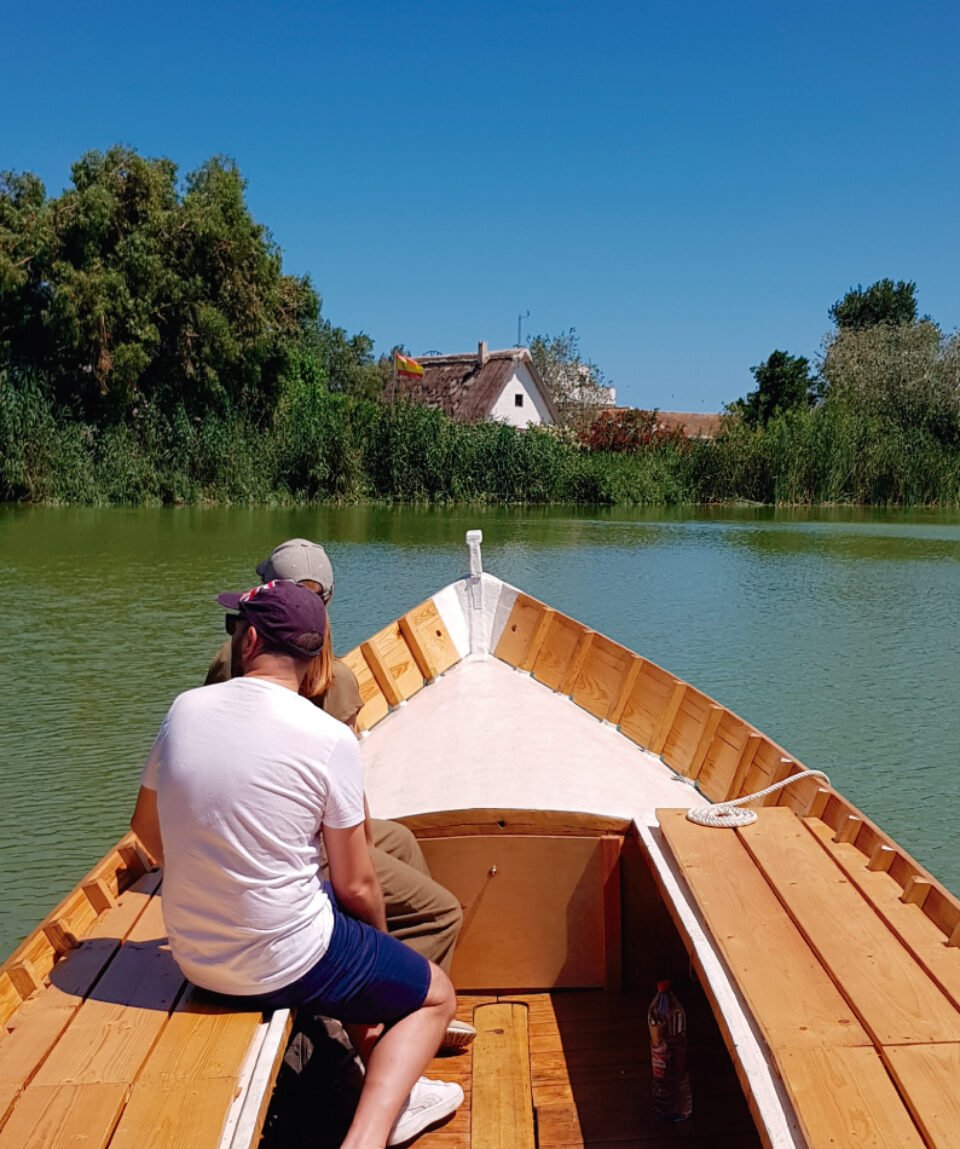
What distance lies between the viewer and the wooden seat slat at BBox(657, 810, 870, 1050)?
2.29 metres

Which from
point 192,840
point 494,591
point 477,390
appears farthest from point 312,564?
point 477,390

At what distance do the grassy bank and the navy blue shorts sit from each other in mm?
27903

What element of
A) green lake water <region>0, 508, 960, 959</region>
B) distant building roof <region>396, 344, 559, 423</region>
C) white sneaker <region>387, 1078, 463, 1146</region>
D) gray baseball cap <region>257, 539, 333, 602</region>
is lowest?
green lake water <region>0, 508, 960, 959</region>

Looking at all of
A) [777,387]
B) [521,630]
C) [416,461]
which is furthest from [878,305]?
[521,630]

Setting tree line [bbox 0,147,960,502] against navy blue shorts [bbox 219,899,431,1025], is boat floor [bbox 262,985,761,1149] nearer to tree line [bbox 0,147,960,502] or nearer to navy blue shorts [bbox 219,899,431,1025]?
navy blue shorts [bbox 219,899,431,1025]

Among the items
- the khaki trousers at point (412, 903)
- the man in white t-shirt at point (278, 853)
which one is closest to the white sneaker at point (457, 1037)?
the khaki trousers at point (412, 903)

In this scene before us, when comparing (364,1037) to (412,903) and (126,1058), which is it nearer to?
(412,903)

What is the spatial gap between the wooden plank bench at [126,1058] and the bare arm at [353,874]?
0.96ft

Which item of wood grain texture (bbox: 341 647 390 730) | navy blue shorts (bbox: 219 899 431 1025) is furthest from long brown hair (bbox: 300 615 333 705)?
wood grain texture (bbox: 341 647 390 730)

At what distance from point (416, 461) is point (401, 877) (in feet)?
100

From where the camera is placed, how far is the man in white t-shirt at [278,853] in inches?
92.5

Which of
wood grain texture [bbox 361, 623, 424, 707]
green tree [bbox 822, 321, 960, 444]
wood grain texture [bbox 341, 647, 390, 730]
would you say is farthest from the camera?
green tree [bbox 822, 321, 960, 444]

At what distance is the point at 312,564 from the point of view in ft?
11.9

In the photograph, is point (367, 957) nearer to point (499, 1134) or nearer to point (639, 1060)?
point (499, 1134)
